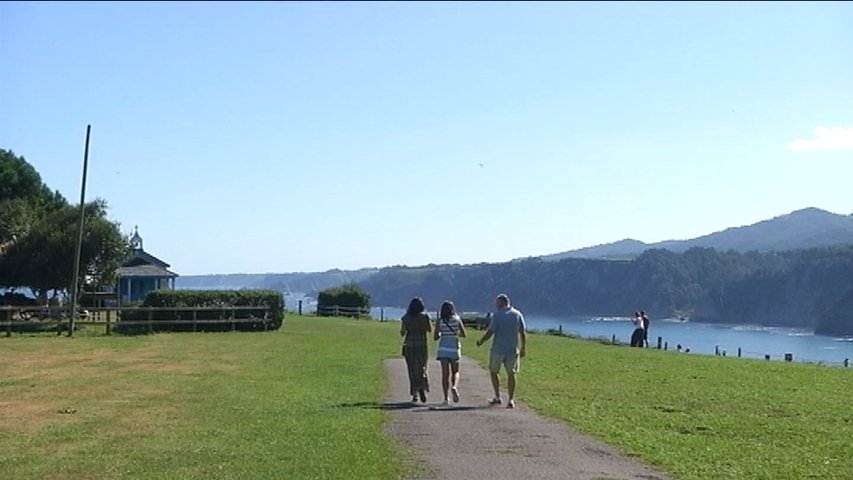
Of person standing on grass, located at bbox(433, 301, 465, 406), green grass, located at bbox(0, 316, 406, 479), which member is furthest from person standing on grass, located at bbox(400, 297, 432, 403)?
green grass, located at bbox(0, 316, 406, 479)

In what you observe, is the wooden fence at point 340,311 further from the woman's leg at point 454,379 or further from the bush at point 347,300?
the woman's leg at point 454,379

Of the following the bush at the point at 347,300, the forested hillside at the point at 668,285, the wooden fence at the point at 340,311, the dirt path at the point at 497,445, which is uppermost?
the forested hillside at the point at 668,285

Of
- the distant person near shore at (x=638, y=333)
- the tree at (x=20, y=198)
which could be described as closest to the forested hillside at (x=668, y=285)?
the distant person near shore at (x=638, y=333)

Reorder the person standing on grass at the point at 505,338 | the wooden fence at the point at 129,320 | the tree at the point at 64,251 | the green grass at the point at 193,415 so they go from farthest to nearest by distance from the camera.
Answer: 1. the tree at the point at 64,251
2. the wooden fence at the point at 129,320
3. the person standing on grass at the point at 505,338
4. the green grass at the point at 193,415

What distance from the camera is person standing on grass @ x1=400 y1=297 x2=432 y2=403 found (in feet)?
55.9

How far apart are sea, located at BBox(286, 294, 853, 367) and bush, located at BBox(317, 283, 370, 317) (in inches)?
61.0

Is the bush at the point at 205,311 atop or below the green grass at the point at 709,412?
atop

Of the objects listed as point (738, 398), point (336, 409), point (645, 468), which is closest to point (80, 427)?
point (336, 409)

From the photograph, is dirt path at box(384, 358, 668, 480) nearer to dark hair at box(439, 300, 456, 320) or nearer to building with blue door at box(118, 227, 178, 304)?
dark hair at box(439, 300, 456, 320)

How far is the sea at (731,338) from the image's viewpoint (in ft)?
178

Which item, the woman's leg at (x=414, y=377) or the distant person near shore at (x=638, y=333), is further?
the distant person near shore at (x=638, y=333)

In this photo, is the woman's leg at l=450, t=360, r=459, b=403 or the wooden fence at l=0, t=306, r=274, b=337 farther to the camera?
the wooden fence at l=0, t=306, r=274, b=337

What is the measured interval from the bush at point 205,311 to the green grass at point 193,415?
449 inches

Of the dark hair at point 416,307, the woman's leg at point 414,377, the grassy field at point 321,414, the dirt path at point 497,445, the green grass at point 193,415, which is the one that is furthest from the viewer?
the dark hair at point 416,307
